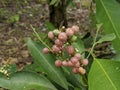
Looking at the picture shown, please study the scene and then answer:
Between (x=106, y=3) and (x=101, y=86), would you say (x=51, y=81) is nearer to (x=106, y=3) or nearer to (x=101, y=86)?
(x=101, y=86)

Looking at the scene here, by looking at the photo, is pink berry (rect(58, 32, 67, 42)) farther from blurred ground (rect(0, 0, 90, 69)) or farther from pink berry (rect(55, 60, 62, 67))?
blurred ground (rect(0, 0, 90, 69))

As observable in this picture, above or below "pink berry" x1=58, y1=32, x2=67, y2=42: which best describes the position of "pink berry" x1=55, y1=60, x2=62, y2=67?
below

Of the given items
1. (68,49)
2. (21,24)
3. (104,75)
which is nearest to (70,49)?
(68,49)

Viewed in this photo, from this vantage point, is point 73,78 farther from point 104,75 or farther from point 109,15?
point 109,15

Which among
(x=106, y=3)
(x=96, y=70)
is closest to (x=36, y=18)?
(x=106, y=3)

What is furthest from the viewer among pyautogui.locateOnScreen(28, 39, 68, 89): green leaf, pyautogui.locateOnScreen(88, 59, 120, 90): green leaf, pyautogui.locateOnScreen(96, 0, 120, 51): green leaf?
pyautogui.locateOnScreen(96, 0, 120, 51): green leaf

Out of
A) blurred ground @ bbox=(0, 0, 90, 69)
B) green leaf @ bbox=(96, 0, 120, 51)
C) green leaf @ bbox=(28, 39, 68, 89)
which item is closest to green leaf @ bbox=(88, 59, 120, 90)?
green leaf @ bbox=(28, 39, 68, 89)
